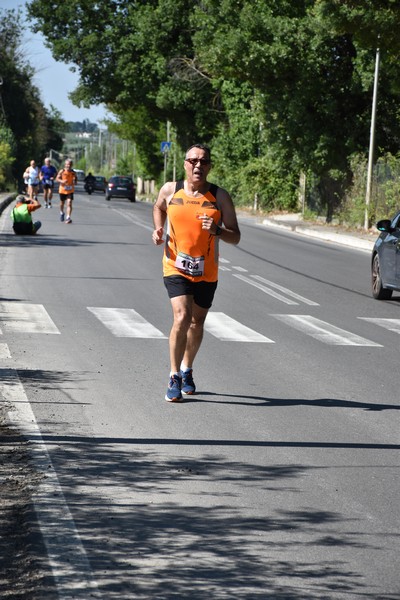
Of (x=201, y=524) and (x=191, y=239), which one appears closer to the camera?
(x=201, y=524)

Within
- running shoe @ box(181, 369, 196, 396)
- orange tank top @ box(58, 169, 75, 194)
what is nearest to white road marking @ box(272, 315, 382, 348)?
→ running shoe @ box(181, 369, 196, 396)

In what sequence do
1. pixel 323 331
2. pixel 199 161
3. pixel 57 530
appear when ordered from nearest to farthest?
pixel 57 530
pixel 199 161
pixel 323 331

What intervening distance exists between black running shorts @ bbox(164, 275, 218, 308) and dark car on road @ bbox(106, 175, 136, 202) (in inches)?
2375

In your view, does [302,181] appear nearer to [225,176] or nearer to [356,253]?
Answer: [225,176]

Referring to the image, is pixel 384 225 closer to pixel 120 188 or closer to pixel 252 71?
pixel 252 71

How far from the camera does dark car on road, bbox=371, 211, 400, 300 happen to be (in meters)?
17.2

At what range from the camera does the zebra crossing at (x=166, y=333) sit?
12.8 meters

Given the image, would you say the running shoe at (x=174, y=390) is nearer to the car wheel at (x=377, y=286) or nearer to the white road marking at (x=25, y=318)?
the white road marking at (x=25, y=318)

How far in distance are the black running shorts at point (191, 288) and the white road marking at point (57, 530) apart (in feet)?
5.29

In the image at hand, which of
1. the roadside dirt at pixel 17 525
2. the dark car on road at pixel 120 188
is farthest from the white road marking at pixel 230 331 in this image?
the dark car on road at pixel 120 188

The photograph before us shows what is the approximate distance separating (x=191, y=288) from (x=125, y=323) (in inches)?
182

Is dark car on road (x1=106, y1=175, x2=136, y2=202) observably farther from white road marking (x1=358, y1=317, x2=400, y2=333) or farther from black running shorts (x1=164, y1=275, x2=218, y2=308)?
black running shorts (x1=164, y1=275, x2=218, y2=308)

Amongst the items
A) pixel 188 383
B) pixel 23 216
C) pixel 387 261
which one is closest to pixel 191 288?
pixel 188 383

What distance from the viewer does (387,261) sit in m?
17.5
